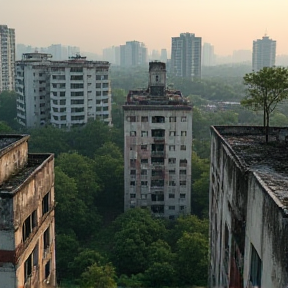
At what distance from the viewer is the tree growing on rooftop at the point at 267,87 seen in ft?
44.5

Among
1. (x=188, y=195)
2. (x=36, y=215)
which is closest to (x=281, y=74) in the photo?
(x=36, y=215)

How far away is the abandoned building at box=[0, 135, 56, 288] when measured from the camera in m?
10.5

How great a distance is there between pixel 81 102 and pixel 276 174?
47677mm

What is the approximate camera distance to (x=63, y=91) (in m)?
55.0

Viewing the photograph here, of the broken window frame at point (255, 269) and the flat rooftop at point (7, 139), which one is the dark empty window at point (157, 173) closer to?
the flat rooftop at point (7, 139)

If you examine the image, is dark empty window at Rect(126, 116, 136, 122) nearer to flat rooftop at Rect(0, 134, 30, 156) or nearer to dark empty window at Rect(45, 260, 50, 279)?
flat rooftop at Rect(0, 134, 30, 156)

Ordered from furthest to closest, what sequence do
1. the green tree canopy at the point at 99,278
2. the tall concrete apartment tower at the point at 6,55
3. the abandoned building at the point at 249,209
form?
1. the tall concrete apartment tower at the point at 6,55
2. the green tree canopy at the point at 99,278
3. the abandoned building at the point at 249,209

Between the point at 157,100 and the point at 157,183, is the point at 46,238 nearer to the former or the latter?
the point at 157,183

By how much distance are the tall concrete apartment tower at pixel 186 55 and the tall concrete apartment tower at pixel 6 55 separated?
51.5m

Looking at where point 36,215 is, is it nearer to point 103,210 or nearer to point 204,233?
point 204,233

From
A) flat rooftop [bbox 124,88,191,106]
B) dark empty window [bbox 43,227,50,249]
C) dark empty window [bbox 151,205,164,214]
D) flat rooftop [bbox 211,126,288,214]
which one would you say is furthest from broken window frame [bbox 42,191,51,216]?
dark empty window [bbox 151,205,164,214]

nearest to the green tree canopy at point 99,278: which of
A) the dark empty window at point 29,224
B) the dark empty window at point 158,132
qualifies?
the dark empty window at point 29,224

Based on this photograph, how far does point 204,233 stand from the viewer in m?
30.2

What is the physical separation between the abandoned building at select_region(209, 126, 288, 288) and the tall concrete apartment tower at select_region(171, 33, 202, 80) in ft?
378
